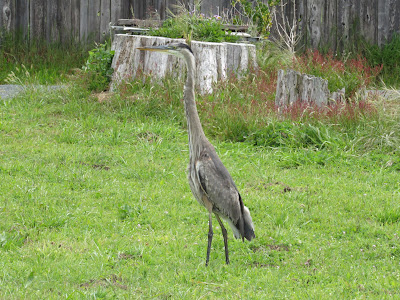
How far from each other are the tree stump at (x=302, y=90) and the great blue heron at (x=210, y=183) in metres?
4.42

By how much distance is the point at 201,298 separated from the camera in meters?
4.02

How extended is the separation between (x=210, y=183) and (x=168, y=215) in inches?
46.4

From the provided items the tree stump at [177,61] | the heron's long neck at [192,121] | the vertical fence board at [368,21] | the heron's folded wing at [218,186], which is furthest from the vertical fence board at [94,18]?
the heron's folded wing at [218,186]

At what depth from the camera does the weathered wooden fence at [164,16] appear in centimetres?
1347

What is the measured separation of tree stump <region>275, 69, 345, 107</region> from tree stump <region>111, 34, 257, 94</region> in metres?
1.28

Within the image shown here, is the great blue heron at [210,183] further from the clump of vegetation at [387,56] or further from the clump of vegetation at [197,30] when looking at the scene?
the clump of vegetation at [387,56]

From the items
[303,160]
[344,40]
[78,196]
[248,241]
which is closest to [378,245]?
[248,241]

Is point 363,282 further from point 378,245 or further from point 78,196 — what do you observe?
point 78,196

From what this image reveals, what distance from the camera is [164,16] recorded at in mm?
13836

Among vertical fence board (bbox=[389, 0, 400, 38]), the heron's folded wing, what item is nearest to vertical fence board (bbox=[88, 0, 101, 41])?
vertical fence board (bbox=[389, 0, 400, 38])

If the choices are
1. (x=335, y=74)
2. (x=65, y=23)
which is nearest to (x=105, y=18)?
(x=65, y=23)

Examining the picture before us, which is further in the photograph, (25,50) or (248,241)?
(25,50)

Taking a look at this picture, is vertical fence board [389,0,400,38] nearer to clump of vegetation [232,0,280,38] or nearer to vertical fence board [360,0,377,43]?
vertical fence board [360,0,377,43]

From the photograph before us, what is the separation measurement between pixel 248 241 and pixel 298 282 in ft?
2.73
